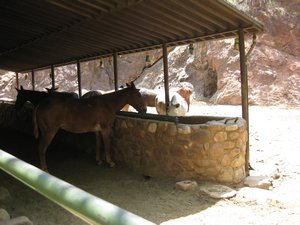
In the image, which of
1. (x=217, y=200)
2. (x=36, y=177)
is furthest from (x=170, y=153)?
(x=36, y=177)

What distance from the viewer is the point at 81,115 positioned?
21.4 ft

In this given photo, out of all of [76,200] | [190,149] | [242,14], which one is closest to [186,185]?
[190,149]

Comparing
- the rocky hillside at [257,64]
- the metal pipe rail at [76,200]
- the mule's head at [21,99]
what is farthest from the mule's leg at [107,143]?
the rocky hillside at [257,64]

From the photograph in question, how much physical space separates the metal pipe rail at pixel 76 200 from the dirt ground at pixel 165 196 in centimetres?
312

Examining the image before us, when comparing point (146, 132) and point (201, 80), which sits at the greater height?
point (201, 80)

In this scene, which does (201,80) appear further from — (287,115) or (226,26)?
(226,26)

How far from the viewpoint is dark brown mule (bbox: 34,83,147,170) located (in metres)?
6.23

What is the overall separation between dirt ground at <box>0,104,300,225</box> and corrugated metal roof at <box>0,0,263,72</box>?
2.75m

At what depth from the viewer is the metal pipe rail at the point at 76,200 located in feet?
2.76

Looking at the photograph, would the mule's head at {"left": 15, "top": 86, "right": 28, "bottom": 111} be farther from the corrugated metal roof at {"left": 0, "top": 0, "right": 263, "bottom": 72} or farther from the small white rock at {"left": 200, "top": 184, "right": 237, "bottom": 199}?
the small white rock at {"left": 200, "top": 184, "right": 237, "bottom": 199}

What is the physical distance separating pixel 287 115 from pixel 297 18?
297 inches

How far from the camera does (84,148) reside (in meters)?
7.71

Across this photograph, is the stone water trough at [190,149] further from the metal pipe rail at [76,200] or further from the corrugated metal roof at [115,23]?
the metal pipe rail at [76,200]

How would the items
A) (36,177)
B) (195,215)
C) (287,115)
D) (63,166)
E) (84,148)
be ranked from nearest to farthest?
(36,177)
(195,215)
(63,166)
(84,148)
(287,115)
